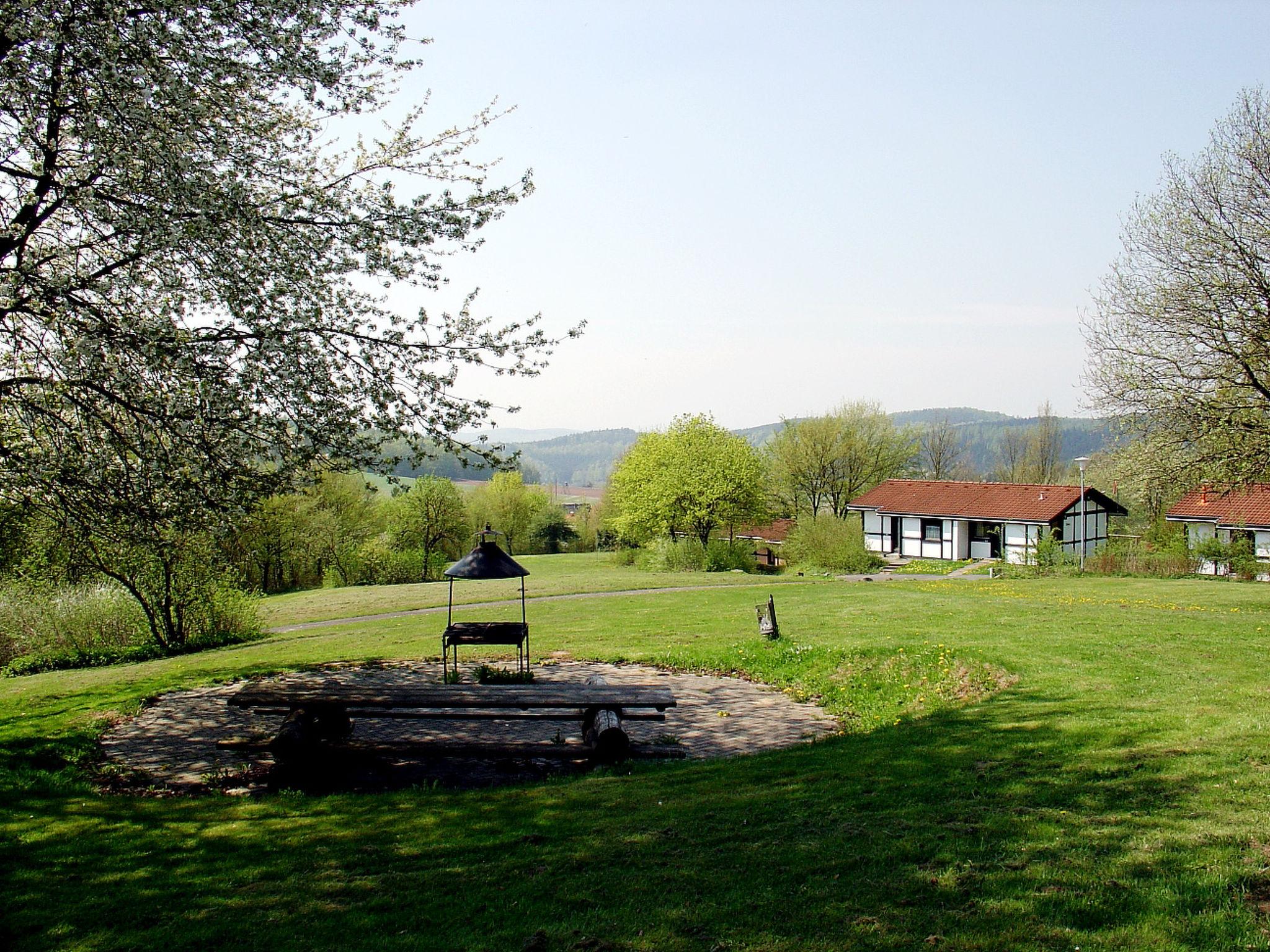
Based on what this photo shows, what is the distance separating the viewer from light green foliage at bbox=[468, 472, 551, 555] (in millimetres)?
74562

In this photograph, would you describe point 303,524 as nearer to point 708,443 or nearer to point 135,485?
point 708,443

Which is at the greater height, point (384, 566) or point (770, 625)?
point (770, 625)

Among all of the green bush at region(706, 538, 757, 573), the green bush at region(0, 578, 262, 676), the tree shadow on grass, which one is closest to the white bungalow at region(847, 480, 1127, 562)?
the green bush at region(706, 538, 757, 573)

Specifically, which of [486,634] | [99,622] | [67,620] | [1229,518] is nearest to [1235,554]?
[1229,518]

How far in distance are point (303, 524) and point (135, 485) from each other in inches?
1703

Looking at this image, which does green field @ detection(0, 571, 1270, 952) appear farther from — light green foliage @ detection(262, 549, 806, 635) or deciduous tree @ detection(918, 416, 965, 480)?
deciduous tree @ detection(918, 416, 965, 480)

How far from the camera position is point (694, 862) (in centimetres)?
539

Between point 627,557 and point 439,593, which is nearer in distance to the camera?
point 439,593

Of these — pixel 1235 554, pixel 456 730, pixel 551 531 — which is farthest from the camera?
pixel 551 531

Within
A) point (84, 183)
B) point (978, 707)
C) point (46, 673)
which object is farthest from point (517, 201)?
point (46, 673)

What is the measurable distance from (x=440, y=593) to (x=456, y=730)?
26.4 meters

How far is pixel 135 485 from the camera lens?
29.8 feet

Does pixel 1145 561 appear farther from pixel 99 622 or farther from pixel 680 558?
pixel 99 622

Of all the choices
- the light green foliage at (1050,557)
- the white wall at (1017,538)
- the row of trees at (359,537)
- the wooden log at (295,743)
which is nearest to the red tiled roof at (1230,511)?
the white wall at (1017,538)
